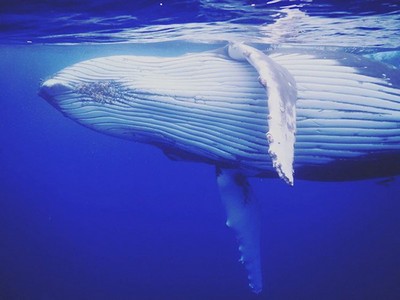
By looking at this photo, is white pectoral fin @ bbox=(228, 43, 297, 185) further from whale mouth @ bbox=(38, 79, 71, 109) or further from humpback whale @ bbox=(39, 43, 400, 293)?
whale mouth @ bbox=(38, 79, 71, 109)

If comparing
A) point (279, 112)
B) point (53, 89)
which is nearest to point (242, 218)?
point (279, 112)

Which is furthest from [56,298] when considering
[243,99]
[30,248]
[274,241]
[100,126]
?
[243,99]

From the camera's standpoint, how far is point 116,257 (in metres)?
26.8

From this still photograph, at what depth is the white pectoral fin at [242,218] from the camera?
20.0 feet

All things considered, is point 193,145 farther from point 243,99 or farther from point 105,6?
point 105,6

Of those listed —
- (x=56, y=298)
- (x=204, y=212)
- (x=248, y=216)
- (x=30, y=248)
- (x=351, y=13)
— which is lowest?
(x=204, y=212)

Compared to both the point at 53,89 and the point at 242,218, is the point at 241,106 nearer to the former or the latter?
the point at 242,218

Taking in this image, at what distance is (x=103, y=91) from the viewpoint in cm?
539

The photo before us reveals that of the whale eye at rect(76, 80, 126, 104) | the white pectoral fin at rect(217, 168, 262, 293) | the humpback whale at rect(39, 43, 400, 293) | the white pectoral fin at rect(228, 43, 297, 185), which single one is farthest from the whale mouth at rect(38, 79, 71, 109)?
the white pectoral fin at rect(228, 43, 297, 185)

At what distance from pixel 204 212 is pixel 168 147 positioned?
34578 mm

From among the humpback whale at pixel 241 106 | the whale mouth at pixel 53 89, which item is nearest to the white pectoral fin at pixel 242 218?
the humpback whale at pixel 241 106

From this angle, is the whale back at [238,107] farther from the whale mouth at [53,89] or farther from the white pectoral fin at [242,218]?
the white pectoral fin at [242,218]

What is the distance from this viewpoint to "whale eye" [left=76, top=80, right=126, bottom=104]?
17.6ft

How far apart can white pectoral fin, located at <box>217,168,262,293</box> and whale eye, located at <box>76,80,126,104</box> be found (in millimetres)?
2033
